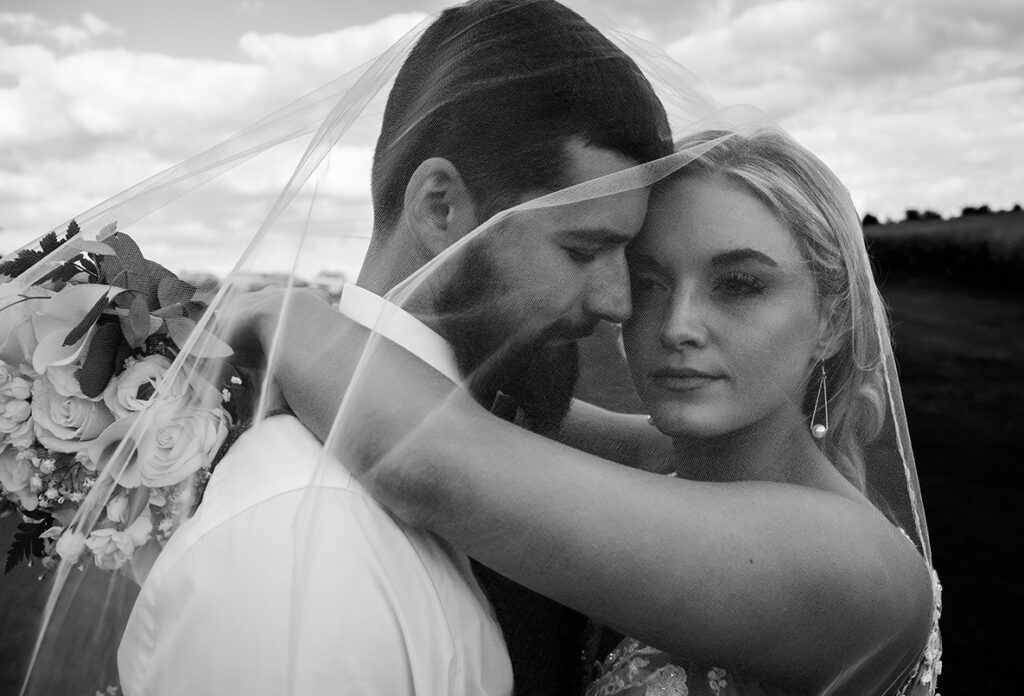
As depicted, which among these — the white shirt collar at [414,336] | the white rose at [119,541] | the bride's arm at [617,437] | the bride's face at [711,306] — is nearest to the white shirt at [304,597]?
the white shirt collar at [414,336]

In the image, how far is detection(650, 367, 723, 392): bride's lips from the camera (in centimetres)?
152

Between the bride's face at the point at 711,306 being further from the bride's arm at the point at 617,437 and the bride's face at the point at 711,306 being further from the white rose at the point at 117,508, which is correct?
the white rose at the point at 117,508

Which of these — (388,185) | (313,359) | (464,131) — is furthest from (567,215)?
(313,359)

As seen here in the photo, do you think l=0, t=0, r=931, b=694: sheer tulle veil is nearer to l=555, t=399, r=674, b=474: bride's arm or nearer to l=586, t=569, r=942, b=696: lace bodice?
l=555, t=399, r=674, b=474: bride's arm

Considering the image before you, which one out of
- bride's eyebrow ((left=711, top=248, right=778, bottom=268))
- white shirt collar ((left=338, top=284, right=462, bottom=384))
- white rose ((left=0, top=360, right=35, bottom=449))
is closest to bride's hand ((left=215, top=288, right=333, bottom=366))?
white shirt collar ((left=338, top=284, right=462, bottom=384))

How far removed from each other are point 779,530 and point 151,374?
1162 millimetres

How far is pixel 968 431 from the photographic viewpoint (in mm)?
6113

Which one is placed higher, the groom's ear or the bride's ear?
the groom's ear

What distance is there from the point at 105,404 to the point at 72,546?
264 millimetres

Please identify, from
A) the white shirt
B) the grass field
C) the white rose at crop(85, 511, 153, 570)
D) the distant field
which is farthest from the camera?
the distant field

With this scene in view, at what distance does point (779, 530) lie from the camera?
1.46 meters

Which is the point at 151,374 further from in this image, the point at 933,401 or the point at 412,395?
the point at 933,401

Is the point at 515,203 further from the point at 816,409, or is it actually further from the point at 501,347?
the point at 816,409

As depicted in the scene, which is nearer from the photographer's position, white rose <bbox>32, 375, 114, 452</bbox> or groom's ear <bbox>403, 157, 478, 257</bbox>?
groom's ear <bbox>403, 157, 478, 257</bbox>
